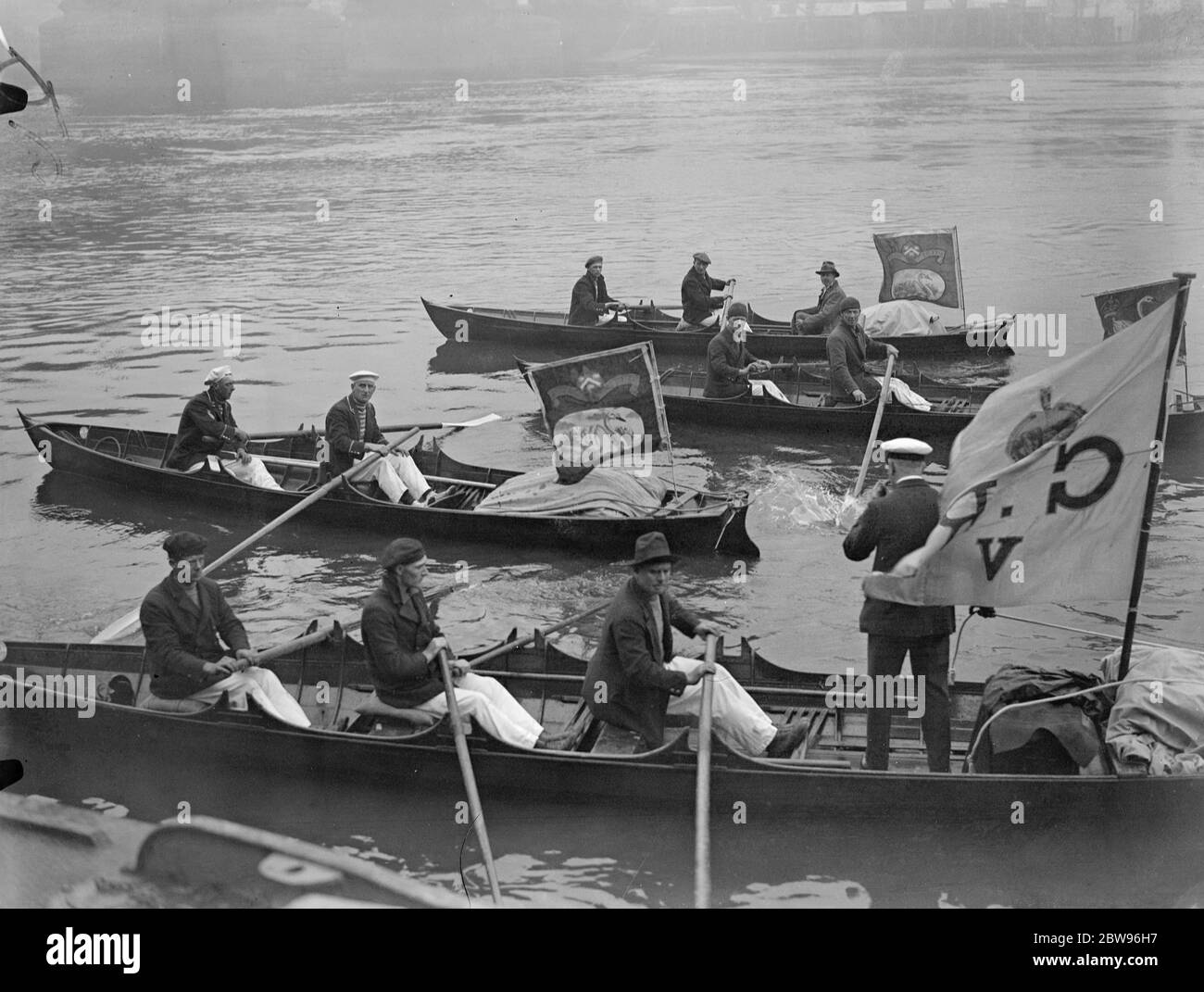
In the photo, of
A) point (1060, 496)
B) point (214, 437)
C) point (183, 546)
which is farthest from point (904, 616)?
point (214, 437)

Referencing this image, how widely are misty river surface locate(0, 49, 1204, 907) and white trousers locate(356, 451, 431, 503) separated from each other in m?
0.73

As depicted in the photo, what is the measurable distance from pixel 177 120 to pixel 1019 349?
55.6 metres

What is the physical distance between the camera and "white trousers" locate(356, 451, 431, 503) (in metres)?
15.0

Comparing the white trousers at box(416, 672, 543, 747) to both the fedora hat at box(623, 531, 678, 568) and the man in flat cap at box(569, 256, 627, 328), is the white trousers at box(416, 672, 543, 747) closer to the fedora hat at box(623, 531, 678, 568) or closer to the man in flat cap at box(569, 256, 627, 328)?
the fedora hat at box(623, 531, 678, 568)

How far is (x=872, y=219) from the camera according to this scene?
126ft

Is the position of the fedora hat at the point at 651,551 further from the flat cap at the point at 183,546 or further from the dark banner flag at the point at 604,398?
the dark banner flag at the point at 604,398

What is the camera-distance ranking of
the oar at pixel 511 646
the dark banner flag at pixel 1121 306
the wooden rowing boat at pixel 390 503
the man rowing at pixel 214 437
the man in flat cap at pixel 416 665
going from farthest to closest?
the dark banner flag at pixel 1121 306
the man rowing at pixel 214 437
the wooden rowing boat at pixel 390 503
the oar at pixel 511 646
the man in flat cap at pixel 416 665

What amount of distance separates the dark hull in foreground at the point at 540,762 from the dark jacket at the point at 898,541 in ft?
3.03

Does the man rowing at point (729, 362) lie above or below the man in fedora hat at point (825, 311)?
below

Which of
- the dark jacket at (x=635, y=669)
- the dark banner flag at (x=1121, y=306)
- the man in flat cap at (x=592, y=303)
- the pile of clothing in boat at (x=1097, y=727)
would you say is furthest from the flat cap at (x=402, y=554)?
the man in flat cap at (x=592, y=303)

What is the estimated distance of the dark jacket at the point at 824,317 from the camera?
802 inches

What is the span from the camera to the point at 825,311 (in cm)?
2041
